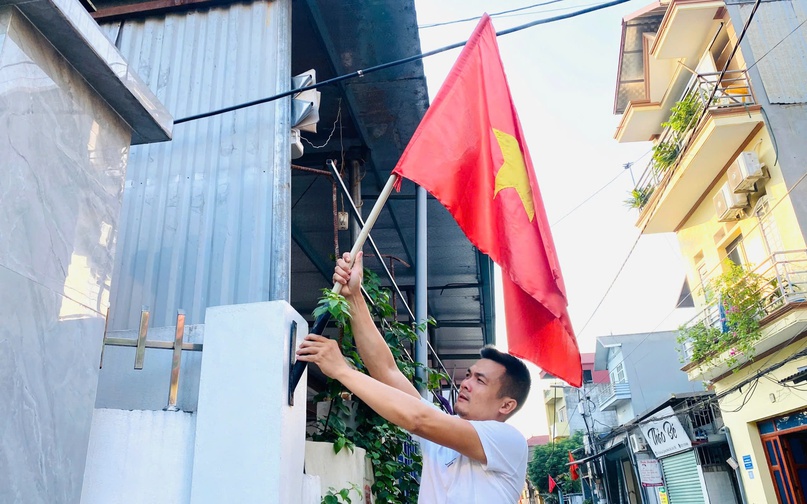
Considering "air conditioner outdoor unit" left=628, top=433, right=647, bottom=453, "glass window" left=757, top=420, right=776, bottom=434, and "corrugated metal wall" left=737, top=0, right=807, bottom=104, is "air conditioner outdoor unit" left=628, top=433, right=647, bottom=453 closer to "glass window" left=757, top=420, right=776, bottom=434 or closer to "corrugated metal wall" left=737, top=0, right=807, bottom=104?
"glass window" left=757, top=420, right=776, bottom=434

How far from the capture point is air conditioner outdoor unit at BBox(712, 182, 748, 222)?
12602 millimetres

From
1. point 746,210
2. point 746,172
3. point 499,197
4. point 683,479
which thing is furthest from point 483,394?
point 683,479

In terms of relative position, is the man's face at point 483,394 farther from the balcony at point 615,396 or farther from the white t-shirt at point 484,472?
the balcony at point 615,396

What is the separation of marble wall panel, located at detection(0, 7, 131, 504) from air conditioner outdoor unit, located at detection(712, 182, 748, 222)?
43.5 feet

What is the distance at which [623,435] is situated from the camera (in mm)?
22922

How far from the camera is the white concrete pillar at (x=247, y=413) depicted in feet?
7.41

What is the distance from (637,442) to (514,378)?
21168mm

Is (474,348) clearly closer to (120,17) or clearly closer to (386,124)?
(386,124)

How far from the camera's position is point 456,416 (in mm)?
2344

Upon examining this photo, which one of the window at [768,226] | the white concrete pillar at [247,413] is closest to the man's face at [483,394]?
the white concrete pillar at [247,413]

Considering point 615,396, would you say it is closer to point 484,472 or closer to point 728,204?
point 728,204

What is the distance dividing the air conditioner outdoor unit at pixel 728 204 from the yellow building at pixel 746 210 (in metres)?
0.03

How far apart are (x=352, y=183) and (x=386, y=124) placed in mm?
728

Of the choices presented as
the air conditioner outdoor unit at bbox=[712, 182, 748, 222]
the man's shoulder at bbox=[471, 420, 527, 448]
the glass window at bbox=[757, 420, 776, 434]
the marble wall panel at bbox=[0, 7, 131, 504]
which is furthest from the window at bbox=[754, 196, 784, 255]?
the marble wall panel at bbox=[0, 7, 131, 504]
